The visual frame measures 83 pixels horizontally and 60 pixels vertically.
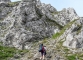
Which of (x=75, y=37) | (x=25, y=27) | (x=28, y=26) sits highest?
(x=28, y=26)

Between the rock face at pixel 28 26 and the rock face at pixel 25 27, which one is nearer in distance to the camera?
the rock face at pixel 28 26

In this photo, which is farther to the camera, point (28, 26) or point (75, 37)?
point (28, 26)

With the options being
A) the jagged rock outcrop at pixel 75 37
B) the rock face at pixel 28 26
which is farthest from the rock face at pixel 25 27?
the jagged rock outcrop at pixel 75 37

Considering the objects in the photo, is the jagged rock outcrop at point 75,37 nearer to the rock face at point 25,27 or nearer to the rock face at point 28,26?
the rock face at point 28,26

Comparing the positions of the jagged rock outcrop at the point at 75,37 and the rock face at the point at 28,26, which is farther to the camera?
the rock face at the point at 28,26

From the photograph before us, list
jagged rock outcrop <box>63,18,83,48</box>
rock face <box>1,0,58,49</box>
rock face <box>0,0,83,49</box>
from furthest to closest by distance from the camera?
1. rock face <box>1,0,58,49</box>
2. rock face <box>0,0,83,49</box>
3. jagged rock outcrop <box>63,18,83,48</box>

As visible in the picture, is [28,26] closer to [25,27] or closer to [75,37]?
[25,27]

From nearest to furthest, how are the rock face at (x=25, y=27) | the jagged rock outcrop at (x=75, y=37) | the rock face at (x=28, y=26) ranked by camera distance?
the jagged rock outcrop at (x=75, y=37), the rock face at (x=28, y=26), the rock face at (x=25, y=27)

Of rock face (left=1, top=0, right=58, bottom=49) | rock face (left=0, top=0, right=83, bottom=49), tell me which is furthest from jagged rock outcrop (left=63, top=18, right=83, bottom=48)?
rock face (left=1, top=0, right=58, bottom=49)

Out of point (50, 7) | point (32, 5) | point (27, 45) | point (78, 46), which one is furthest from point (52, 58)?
point (50, 7)

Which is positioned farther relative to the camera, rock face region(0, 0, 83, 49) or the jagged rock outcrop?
rock face region(0, 0, 83, 49)

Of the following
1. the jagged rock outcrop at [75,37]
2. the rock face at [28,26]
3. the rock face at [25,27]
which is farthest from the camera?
the rock face at [25,27]

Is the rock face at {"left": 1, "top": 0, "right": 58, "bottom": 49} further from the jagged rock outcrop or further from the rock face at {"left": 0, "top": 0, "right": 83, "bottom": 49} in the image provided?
the jagged rock outcrop

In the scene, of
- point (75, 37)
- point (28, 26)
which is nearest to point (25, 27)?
point (28, 26)
